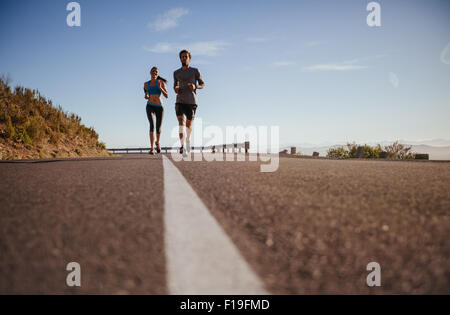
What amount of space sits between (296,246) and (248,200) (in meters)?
0.95

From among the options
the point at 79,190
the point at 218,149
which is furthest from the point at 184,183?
the point at 218,149

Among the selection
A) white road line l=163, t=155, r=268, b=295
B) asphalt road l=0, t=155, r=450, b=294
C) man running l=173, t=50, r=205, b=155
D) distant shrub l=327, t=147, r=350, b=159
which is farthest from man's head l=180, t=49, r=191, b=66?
distant shrub l=327, t=147, r=350, b=159

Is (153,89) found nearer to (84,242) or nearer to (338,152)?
(84,242)

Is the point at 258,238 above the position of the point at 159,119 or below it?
below

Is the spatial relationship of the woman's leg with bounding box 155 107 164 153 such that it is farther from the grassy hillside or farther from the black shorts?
the grassy hillside

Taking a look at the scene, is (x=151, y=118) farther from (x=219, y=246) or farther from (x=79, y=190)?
(x=219, y=246)

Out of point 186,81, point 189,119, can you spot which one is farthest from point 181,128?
point 186,81

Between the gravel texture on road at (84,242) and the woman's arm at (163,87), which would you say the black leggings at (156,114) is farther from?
the gravel texture on road at (84,242)

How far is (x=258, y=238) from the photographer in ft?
4.89

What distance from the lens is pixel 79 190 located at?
2.73 meters

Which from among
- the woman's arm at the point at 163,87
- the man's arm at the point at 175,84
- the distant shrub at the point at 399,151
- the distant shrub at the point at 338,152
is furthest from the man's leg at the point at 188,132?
the distant shrub at the point at 338,152

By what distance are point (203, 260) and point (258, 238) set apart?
378 millimetres

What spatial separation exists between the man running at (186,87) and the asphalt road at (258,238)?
6994 mm

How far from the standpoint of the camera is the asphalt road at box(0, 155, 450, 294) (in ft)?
3.61
